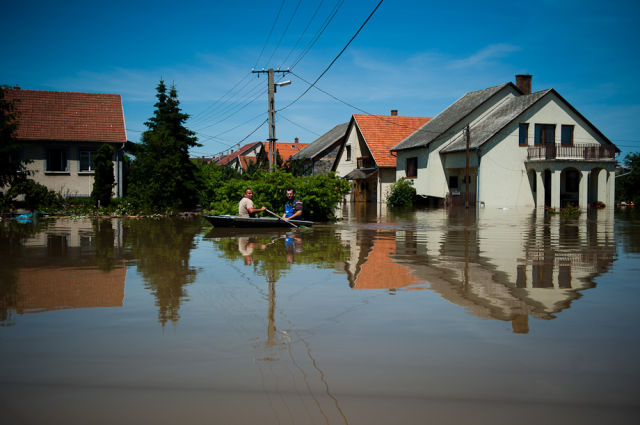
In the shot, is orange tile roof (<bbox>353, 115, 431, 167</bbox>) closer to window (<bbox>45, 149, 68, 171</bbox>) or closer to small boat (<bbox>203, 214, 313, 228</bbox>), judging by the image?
window (<bbox>45, 149, 68, 171</bbox>)

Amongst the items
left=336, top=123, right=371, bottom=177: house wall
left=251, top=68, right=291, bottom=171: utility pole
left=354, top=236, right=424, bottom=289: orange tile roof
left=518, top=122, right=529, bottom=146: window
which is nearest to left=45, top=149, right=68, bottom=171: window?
left=251, top=68, right=291, bottom=171: utility pole

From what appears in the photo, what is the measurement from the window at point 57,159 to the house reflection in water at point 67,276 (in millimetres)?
19586

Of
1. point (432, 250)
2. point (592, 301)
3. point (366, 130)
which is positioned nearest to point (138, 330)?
point (592, 301)

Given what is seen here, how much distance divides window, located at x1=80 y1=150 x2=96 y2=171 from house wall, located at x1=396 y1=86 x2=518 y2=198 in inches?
878

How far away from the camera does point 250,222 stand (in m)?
18.0

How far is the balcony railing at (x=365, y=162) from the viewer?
48250 mm

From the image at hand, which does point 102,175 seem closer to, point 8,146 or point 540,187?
point 8,146

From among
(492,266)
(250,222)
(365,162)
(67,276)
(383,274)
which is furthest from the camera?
(365,162)

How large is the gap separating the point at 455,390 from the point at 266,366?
1518 millimetres

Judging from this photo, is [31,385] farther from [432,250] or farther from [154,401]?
[432,250]

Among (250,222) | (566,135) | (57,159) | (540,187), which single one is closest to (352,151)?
(540,187)

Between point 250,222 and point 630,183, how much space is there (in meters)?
36.6

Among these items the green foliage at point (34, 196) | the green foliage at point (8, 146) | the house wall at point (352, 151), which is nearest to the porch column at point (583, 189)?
the house wall at point (352, 151)

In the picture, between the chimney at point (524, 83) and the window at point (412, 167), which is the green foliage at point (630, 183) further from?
the window at point (412, 167)
